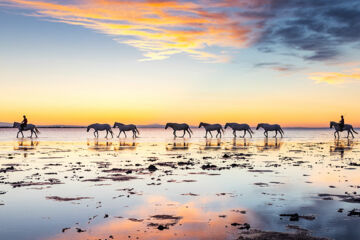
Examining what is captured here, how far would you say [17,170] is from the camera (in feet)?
52.2

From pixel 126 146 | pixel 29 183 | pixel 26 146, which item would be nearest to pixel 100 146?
pixel 126 146

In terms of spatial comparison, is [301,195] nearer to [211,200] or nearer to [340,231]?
[211,200]

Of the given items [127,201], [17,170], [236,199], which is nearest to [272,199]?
[236,199]

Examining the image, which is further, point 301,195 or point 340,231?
point 301,195

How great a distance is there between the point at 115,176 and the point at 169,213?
243 inches

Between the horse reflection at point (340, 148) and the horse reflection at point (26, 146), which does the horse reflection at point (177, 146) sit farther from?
the horse reflection at point (340, 148)

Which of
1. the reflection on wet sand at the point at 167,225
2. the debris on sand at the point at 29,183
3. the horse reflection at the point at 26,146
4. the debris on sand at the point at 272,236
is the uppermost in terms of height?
the horse reflection at the point at 26,146

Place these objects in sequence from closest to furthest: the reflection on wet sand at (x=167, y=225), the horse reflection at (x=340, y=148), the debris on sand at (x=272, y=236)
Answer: the debris on sand at (x=272, y=236), the reflection on wet sand at (x=167, y=225), the horse reflection at (x=340, y=148)

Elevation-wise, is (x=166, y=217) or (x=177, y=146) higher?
(x=177, y=146)

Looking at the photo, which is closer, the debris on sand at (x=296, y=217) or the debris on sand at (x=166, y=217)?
the debris on sand at (x=296, y=217)

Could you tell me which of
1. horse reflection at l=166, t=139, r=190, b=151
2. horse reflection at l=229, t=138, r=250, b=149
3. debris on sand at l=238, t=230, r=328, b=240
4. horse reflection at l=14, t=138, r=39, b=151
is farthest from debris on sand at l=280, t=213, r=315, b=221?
horse reflection at l=14, t=138, r=39, b=151

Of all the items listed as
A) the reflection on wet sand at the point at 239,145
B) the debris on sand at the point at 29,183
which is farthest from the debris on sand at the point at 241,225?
the reflection on wet sand at the point at 239,145

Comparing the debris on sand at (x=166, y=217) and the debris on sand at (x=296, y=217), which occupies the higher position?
the debris on sand at (x=296, y=217)

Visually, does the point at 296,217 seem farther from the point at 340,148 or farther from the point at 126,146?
the point at 340,148
